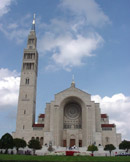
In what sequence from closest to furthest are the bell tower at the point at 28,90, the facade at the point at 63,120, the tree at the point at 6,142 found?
1. the tree at the point at 6,142
2. the facade at the point at 63,120
3. the bell tower at the point at 28,90

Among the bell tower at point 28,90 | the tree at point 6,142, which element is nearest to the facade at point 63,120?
the bell tower at point 28,90

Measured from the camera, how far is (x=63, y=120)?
5181cm

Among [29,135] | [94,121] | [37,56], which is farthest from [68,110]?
[37,56]

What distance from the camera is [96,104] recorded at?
5181cm

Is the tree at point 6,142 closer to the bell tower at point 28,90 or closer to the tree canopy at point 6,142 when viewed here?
the tree canopy at point 6,142

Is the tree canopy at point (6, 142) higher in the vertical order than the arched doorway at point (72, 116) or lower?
lower

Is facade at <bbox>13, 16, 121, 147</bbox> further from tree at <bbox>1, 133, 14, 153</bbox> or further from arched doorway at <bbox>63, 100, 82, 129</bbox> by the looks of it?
tree at <bbox>1, 133, 14, 153</bbox>

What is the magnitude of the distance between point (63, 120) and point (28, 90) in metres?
11.3

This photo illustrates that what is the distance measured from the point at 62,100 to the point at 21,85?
1093 cm

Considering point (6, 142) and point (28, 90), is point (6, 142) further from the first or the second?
point (28, 90)

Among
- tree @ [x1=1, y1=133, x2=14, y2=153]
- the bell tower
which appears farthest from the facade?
tree @ [x1=1, y1=133, x2=14, y2=153]

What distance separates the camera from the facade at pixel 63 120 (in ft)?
156

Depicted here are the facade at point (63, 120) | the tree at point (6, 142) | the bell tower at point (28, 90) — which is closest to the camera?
the tree at point (6, 142)

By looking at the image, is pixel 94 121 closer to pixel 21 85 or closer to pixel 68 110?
pixel 68 110
